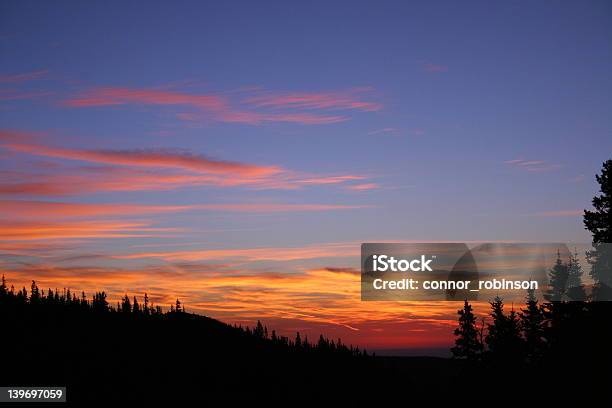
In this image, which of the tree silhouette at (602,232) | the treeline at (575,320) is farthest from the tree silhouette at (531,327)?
the tree silhouette at (602,232)

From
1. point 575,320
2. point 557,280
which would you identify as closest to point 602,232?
point 575,320

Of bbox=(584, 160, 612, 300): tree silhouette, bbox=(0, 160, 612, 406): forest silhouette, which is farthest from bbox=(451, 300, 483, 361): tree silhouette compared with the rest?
bbox=(584, 160, 612, 300): tree silhouette

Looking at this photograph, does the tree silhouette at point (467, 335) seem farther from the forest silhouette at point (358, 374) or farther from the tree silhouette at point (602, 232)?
the tree silhouette at point (602, 232)

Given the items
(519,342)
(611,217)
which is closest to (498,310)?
(519,342)

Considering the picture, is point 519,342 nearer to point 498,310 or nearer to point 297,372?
point 498,310

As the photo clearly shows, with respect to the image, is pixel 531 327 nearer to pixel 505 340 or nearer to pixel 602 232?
pixel 505 340

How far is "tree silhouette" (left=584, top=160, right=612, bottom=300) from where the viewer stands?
3931 cm

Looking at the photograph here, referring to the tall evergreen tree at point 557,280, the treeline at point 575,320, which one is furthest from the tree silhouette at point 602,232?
the tall evergreen tree at point 557,280

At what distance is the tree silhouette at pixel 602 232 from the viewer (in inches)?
1548

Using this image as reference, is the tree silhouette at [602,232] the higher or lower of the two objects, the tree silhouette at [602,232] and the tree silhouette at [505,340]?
the higher

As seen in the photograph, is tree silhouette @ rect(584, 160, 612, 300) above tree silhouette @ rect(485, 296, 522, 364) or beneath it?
above

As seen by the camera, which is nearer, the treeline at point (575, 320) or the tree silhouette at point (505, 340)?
the treeline at point (575, 320)

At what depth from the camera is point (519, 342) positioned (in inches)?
2479

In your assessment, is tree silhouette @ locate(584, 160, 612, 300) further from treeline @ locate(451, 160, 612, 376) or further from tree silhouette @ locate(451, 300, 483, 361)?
tree silhouette @ locate(451, 300, 483, 361)
